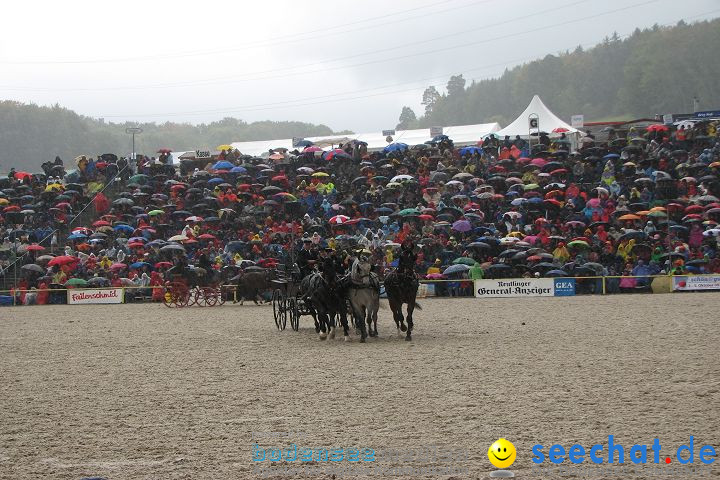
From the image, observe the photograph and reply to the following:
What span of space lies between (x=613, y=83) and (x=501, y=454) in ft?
304

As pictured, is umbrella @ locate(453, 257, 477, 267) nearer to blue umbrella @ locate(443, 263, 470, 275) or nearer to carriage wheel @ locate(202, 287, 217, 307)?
blue umbrella @ locate(443, 263, 470, 275)

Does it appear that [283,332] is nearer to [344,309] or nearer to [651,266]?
[344,309]

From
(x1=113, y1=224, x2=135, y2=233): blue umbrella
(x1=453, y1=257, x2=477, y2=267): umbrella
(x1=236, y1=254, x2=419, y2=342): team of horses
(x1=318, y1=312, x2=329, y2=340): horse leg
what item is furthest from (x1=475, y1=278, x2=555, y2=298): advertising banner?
(x1=113, y1=224, x2=135, y2=233): blue umbrella

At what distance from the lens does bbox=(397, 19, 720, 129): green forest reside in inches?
3238

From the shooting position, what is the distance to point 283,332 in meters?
20.4

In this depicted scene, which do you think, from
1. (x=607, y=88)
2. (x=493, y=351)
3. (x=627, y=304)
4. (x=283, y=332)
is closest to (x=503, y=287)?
(x=627, y=304)

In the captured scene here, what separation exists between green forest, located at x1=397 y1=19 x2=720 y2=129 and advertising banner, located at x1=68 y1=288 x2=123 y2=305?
167 ft

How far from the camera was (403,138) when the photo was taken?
5184cm

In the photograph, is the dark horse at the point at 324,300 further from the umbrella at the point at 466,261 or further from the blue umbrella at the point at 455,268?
the umbrella at the point at 466,261

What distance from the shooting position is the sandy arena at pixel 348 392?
816 centimetres

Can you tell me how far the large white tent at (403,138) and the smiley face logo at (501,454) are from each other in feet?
126

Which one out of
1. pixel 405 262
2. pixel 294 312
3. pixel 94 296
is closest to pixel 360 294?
pixel 405 262

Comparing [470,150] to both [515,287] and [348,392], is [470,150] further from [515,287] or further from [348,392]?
[348,392]

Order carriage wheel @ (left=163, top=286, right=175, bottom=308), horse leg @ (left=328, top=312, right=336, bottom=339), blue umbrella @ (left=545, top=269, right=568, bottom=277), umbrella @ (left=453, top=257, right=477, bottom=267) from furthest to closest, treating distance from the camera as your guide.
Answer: umbrella @ (left=453, top=257, right=477, bottom=267)
carriage wheel @ (left=163, top=286, right=175, bottom=308)
blue umbrella @ (left=545, top=269, right=568, bottom=277)
horse leg @ (left=328, top=312, right=336, bottom=339)
